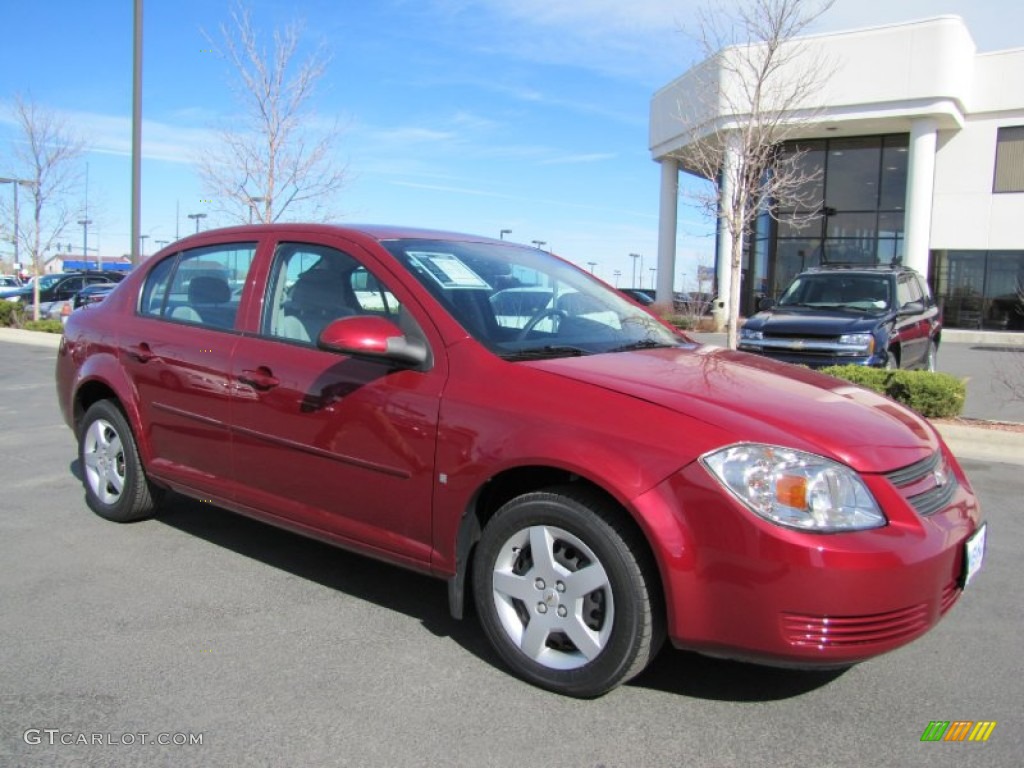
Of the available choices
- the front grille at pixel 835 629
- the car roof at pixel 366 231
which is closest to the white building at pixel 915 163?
the car roof at pixel 366 231

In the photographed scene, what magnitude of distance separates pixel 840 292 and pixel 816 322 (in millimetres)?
1391

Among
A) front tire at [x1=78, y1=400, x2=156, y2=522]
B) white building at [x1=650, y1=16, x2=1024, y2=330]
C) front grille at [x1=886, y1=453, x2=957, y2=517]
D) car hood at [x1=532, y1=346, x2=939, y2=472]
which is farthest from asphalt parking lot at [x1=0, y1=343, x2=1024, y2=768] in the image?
white building at [x1=650, y1=16, x2=1024, y2=330]

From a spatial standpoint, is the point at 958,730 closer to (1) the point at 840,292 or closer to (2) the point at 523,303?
(2) the point at 523,303

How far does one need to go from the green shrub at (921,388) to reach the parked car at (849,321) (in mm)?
1077

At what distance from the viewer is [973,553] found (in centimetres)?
302

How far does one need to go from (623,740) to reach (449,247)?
2.34 metres

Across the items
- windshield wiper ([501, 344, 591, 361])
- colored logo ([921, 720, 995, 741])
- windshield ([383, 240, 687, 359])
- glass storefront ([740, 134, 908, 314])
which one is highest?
glass storefront ([740, 134, 908, 314])

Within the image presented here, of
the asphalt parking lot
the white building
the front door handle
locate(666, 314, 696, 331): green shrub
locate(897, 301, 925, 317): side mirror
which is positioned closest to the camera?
the asphalt parking lot

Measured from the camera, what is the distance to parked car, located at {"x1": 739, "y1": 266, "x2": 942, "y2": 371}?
10078 millimetres

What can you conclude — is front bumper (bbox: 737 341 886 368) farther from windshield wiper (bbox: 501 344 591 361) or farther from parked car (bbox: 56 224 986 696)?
windshield wiper (bbox: 501 344 591 361)

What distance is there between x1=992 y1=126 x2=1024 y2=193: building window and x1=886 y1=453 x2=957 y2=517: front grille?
26.9m

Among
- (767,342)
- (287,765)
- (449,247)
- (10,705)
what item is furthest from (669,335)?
(767,342)

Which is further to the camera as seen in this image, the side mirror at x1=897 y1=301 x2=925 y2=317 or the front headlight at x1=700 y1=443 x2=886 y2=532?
the side mirror at x1=897 y1=301 x2=925 y2=317

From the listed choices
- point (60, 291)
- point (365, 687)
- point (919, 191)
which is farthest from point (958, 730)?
point (60, 291)
